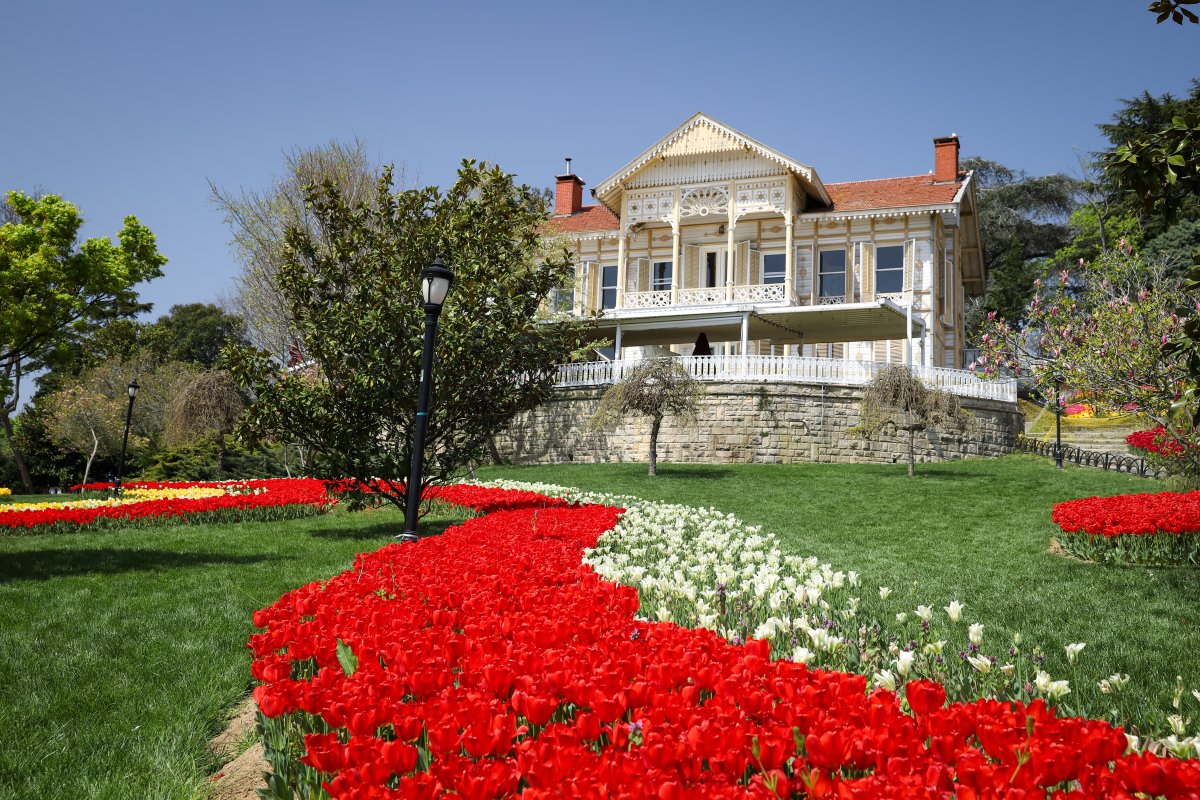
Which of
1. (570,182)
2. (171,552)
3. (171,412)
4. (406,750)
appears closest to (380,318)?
(171,552)

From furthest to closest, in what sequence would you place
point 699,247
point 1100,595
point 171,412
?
point 699,247, point 171,412, point 1100,595

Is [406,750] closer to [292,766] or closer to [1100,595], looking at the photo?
[292,766]

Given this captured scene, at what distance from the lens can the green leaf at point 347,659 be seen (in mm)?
3654

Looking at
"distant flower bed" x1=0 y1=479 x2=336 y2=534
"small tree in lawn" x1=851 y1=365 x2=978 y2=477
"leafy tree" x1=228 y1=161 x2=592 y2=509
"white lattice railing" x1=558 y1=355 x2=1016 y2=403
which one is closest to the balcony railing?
"white lattice railing" x1=558 y1=355 x2=1016 y2=403

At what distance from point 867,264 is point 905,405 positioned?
11.6 metres

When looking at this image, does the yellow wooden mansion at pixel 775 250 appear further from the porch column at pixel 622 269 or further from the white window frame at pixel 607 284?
the white window frame at pixel 607 284

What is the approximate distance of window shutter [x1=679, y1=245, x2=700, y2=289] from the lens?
104ft

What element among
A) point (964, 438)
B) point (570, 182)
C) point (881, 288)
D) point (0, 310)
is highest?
point (570, 182)

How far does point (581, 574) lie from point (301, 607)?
2.21 metres

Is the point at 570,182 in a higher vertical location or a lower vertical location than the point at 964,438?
higher

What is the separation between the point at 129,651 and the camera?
5777 millimetres

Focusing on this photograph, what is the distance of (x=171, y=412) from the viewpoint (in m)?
28.5

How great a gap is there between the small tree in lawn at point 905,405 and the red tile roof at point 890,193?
11.1 metres

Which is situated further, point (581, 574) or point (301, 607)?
point (581, 574)
